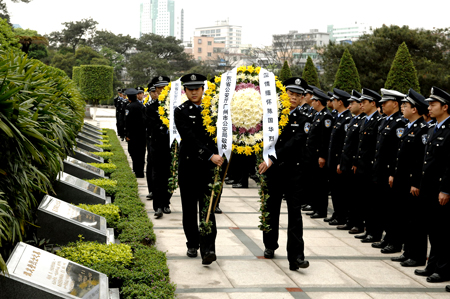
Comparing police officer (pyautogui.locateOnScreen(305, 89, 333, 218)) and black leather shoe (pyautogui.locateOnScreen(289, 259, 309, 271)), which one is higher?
police officer (pyautogui.locateOnScreen(305, 89, 333, 218))

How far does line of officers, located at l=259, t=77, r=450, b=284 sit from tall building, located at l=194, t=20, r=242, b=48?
18100 cm

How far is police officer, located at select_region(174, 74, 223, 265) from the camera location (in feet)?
17.5

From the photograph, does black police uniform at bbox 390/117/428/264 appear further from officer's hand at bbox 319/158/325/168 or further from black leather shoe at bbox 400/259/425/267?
officer's hand at bbox 319/158/325/168

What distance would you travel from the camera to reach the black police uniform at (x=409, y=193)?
5645mm

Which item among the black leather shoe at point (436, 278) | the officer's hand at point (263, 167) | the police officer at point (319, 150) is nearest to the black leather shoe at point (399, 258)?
the black leather shoe at point (436, 278)

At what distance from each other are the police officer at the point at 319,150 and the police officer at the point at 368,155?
113 centimetres

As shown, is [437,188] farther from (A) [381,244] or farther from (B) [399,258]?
(A) [381,244]

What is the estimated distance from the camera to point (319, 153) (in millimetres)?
8508

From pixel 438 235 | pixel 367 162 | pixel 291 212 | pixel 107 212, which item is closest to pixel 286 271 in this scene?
pixel 291 212

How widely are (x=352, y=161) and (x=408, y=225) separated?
1737 millimetres

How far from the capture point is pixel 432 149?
533 centimetres

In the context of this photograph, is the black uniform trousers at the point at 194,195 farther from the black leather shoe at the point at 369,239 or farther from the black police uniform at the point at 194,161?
the black leather shoe at the point at 369,239

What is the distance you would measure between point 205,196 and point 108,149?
10398 mm

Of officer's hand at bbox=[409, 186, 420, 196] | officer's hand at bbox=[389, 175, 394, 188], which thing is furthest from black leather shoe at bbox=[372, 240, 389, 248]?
officer's hand at bbox=[409, 186, 420, 196]
